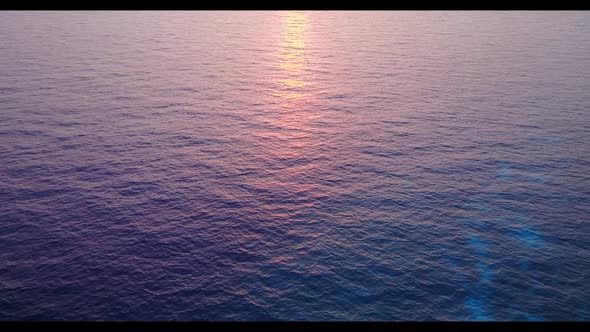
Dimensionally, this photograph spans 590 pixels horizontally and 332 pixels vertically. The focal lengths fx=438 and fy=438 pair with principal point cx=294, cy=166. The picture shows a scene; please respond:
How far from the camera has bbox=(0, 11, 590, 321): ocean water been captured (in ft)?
241

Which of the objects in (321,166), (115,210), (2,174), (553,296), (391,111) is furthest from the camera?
(391,111)

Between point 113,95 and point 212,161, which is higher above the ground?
point 113,95

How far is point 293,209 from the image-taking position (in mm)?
99875

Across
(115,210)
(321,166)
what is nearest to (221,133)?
(321,166)

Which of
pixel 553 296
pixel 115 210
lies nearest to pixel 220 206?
pixel 115 210

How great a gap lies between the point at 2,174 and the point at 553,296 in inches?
4722

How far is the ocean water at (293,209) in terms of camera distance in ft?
241

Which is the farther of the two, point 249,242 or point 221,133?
point 221,133

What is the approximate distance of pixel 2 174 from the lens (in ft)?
347

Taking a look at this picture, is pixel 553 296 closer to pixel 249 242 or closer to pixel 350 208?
pixel 350 208

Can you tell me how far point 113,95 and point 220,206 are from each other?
3801 inches
